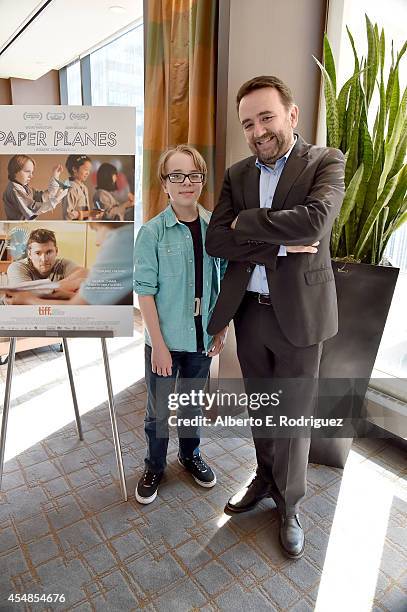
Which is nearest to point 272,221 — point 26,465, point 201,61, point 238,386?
point 201,61

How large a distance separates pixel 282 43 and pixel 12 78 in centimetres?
498

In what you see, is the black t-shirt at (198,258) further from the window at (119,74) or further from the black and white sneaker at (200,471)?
Answer: the window at (119,74)

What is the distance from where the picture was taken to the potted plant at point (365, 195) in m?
1.86

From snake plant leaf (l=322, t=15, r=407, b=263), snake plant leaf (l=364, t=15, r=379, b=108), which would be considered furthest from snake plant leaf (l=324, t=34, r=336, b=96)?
snake plant leaf (l=364, t=15, r=379, b=108)

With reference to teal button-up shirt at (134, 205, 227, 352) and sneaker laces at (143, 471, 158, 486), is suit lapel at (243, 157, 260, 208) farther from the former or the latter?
sneaker laces at (143, 471, 158, 486)

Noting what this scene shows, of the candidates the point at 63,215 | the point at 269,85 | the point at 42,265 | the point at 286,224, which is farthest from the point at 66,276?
the point at 269,85

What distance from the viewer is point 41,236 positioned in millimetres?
1777

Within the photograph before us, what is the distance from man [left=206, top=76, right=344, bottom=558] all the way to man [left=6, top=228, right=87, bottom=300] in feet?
1.94

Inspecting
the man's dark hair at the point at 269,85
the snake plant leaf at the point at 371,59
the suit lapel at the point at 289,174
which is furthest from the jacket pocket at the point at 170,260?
the snake plant leaf at the point at 371,59

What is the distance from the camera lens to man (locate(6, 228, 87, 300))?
1779mm

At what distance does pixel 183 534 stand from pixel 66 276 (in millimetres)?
1161

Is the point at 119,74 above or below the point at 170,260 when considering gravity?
above

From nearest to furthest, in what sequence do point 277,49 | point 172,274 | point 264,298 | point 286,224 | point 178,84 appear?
point 286,224
point 264,298
point 172,274
point 277,49
point 178,84

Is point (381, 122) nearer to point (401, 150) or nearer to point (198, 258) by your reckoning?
point (401, 150)
